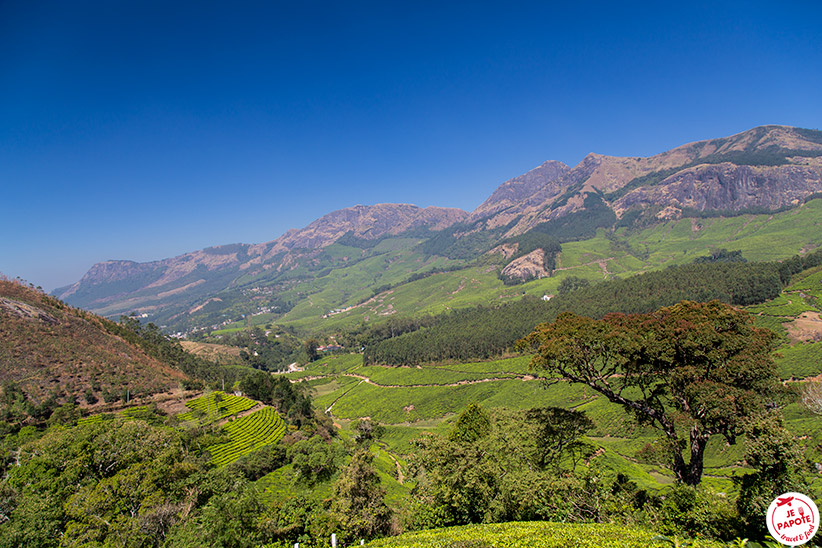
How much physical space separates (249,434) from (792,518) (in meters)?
59.5

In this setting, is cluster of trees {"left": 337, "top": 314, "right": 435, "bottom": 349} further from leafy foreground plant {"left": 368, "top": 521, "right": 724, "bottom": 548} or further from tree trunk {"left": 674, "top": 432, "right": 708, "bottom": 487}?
leafy foreground plant {"left": 368, "top": 521, "right": 724, "bottom": 548}

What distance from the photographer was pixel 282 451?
44969 mm

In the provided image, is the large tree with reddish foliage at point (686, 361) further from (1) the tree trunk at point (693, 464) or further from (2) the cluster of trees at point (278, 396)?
(2) the cluster of trees at point (278, 396)

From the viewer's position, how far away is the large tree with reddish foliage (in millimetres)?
15195

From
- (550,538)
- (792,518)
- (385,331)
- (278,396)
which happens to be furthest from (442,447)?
(385,331)

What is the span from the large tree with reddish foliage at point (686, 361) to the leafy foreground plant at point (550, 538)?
6339 millimetres

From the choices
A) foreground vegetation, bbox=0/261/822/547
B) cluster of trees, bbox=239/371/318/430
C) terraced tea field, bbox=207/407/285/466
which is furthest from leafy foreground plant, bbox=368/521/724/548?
cluster of trees, bbox=239/371/318/430

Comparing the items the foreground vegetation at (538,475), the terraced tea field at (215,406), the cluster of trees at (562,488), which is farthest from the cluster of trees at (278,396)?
the cluster of trees at (562,488)

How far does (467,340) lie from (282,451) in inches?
3079

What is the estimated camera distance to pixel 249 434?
52312 millimetres

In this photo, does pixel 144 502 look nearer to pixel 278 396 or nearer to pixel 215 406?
pixel 215 406

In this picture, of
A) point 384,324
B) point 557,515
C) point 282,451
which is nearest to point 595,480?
point 557,515

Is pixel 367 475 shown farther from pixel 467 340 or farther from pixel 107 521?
pixel 467 340

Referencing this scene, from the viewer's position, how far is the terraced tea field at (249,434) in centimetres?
4466
